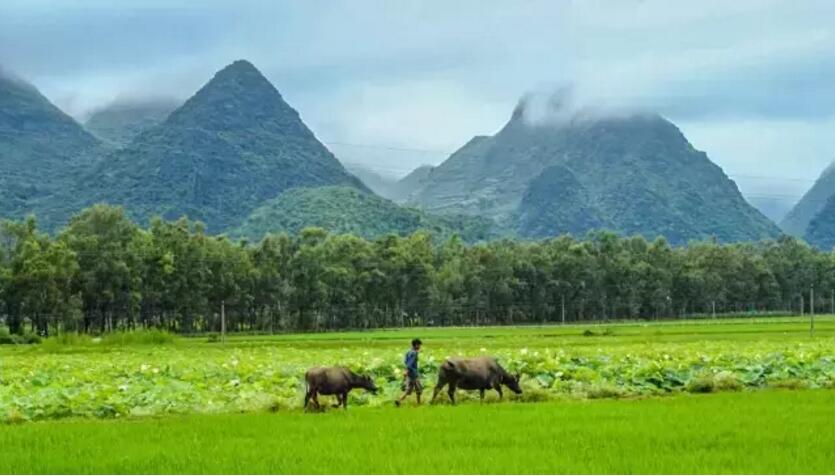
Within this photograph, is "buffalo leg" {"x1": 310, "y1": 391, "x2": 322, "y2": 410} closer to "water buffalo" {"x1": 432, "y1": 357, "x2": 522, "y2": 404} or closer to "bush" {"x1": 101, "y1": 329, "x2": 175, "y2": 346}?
"water buffalo" {"x1": 432, "y1": 357, "x2": 522, "y2": 404}

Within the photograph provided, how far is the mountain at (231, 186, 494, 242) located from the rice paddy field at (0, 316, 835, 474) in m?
122

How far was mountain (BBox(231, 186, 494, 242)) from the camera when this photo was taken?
490ft

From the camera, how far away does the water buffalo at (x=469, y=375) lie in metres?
17.8

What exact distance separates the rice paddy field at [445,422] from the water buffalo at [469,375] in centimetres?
39

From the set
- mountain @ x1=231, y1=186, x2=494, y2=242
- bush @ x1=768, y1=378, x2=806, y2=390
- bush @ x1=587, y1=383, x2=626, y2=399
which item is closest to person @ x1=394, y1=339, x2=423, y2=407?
bush @ x1=587, y1=383, x2=626, y2=399

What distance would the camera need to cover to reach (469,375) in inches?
703

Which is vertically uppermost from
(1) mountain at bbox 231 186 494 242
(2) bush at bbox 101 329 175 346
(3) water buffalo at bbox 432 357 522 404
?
(1) mountain at bbox 231 186 494 242

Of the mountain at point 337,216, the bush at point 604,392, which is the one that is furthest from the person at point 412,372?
the mountain at point 337,216

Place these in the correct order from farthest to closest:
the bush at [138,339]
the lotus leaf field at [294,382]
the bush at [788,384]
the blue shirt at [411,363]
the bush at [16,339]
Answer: the bush at [16,339] < the bush at [138,339] < the bush at [788,384] < the blue shirt at [411,363] < the lotus leaf field at [294,382]

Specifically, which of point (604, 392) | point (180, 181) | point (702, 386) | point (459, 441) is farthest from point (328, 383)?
point (180, 181)

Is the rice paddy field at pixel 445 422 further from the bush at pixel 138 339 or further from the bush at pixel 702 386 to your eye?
the bush at pixel 138 339

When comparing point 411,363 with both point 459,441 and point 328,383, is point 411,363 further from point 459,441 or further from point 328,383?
point 459,441

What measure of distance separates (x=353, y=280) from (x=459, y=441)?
2719 inches

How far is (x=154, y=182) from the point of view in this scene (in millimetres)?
175750
